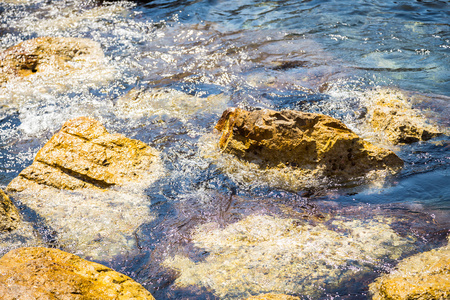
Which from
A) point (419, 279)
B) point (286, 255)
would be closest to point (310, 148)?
point (286, 255)

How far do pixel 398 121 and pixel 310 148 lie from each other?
157 centimetres

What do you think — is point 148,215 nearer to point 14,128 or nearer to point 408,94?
point 14,128

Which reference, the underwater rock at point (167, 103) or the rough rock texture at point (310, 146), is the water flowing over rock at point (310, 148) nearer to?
the rough rock texture at point (310, 146)

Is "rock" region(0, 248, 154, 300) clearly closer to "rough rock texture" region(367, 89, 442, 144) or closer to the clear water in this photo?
the clear water

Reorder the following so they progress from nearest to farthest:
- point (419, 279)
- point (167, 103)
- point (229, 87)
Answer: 1. point (419, 279)
2. point (167, 103)
3. point (229, 87)

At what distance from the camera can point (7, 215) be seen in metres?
3.85

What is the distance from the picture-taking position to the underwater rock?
20.0 feet

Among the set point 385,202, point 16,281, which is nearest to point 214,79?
point 385,202

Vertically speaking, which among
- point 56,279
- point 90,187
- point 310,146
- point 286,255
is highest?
point 56,279

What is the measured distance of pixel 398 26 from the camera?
8570 mm

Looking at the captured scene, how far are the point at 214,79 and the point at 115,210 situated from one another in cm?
376

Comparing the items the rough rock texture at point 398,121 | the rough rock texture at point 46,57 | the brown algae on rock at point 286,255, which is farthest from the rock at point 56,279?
the rough rock texture at point 46,57

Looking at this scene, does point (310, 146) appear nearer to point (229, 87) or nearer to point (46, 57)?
point (229, 87)

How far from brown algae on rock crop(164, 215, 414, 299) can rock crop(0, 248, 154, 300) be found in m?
0.74
